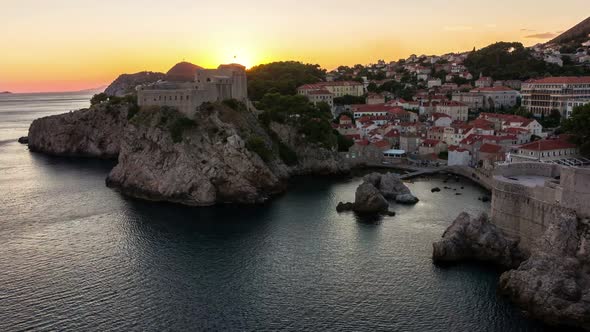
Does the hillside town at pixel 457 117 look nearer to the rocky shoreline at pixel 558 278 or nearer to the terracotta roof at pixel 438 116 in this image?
the terracotta roof at pixel 438 116

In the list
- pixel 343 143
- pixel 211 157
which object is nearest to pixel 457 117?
pixel 343 143

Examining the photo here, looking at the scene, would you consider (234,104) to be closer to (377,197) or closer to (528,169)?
(377,197)

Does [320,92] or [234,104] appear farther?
[320,92]

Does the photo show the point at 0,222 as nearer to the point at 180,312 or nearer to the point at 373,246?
the point at 180,312

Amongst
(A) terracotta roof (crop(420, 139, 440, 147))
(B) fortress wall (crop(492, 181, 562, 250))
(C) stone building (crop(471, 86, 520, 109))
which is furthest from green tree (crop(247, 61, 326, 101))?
(B) fortress wall (crop(492, 181, 562, 250))

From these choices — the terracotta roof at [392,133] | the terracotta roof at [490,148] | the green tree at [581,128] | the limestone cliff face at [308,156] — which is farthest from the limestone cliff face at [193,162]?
the green tree at [581,128]

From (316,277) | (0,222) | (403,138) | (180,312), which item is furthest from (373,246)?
(403,138)

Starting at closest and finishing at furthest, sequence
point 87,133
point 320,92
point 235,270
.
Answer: point 235,270
point 87,133
point 320,92
